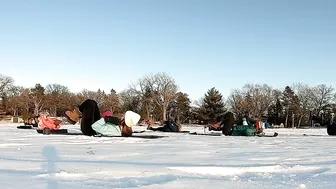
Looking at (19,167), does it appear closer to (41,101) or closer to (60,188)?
(60,188)

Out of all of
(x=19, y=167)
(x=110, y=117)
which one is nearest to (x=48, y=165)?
(x=19, y=167)

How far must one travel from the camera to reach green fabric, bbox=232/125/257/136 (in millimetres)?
15117

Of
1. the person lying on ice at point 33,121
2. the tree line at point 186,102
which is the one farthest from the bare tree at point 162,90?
the person lying on ice at point 33,121

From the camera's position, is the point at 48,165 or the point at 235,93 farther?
the point at 235,93

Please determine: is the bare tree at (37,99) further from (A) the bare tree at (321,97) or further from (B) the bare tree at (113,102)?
(A) the bare tree at (321,97)

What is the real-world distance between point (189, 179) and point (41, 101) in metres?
74.9

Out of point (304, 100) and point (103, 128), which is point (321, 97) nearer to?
point (304, 100)

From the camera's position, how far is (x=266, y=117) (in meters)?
75.4

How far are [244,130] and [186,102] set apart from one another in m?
61.4

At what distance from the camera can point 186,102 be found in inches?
3014

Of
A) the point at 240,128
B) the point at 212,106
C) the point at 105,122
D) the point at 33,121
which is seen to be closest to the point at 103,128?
the point at 105,122

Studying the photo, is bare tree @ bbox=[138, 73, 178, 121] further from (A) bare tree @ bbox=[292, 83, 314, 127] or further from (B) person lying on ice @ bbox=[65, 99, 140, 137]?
(B) person lying on ice @ bbox=[65, 99, 140, 137]

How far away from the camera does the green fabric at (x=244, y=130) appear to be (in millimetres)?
15117

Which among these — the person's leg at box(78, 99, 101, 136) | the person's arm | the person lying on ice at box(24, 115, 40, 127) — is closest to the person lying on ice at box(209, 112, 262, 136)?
the person's arm
